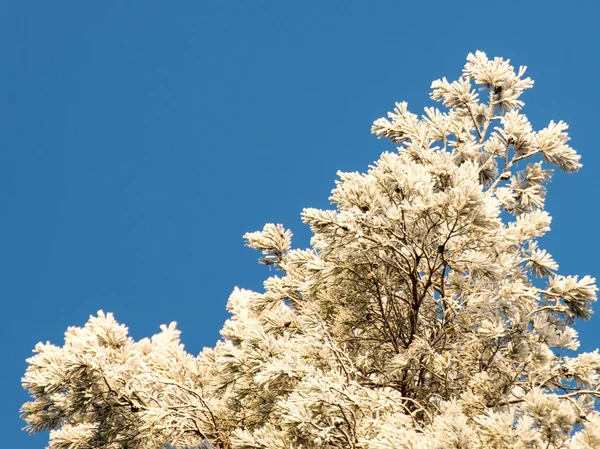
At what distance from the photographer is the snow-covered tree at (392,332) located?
6.76m

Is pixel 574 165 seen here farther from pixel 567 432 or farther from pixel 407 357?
pixel 567 432

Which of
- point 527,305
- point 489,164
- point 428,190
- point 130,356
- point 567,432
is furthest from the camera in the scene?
point 489,164

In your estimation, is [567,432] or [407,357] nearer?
[567,432]

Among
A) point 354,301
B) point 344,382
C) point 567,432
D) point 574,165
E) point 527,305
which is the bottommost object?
point 567,432

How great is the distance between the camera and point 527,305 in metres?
7.87

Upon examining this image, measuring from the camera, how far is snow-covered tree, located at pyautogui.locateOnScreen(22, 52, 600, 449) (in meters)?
6.76

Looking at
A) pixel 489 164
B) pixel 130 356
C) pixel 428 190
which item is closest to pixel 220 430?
pixel 130 356

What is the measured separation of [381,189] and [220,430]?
330cm

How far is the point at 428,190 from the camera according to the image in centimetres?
674

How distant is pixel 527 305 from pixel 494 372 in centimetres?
73

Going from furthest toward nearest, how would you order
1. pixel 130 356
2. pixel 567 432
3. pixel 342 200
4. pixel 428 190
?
pixel 130 356 < pixel 342 200 < pixel 428 190 < pixel 567 432

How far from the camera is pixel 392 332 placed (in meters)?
8.17

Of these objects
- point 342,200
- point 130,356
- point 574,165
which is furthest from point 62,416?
point 574,165

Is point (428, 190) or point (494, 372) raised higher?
point (428, 190)
